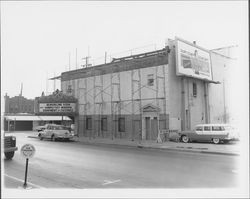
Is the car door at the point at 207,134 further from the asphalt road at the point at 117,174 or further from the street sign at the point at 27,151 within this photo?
the street sign at the point at 27,151

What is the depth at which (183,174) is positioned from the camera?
9.16 m

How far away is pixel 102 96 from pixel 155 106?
686 cm

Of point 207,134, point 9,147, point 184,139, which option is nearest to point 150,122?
point 184,139

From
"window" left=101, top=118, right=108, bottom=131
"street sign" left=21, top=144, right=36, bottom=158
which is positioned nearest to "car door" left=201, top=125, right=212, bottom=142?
"window" left=101, top=118, right=108, bottom=131

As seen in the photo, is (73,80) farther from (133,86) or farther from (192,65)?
(192,65)

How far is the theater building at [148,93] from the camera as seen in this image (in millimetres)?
22812

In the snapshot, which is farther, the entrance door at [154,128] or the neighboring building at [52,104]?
the neighboring building at [52,104]

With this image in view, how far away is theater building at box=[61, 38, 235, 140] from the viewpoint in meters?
22.8

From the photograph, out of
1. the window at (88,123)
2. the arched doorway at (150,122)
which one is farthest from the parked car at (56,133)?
the arched doorway at (150,122)

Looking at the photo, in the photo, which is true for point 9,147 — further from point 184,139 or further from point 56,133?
point 184,139

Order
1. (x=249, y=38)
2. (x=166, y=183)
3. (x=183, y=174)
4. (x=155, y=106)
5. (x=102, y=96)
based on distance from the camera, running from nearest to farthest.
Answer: (x=249, y=38), (x=166, y=183), (x=183, y=174), (x=155, y=106), (x=102, y=96)

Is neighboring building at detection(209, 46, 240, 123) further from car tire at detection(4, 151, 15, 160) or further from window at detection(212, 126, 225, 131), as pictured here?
car tire at detection(4, 151, 15, 160)

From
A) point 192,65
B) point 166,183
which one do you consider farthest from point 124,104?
point 166,183

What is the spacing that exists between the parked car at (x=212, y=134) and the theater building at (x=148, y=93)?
186 cm
